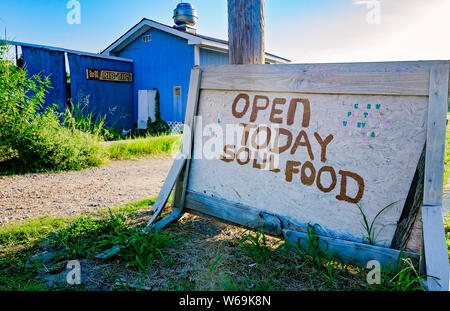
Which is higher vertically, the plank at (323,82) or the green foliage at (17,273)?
the plank at (323,82)

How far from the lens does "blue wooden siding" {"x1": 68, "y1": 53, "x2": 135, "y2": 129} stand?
460 inches

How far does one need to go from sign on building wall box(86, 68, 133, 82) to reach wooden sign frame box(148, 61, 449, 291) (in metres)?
10.7

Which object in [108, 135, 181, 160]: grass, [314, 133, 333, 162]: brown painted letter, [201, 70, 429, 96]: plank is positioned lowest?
[108, 135, 181, 160]: grass

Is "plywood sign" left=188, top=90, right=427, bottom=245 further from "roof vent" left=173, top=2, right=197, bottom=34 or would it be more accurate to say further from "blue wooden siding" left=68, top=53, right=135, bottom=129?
"roof vent" left=173, top=2, right=197, bottom=34

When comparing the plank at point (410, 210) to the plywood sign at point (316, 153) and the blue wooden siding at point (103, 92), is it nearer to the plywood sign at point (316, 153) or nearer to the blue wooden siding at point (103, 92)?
the plywood sign at point (316, 153)

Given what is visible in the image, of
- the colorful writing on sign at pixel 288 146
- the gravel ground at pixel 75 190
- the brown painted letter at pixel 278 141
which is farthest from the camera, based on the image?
the gravel ground at pixel 75 190

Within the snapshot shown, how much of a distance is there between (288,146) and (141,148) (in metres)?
5.53

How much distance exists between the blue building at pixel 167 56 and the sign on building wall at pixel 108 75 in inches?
16.4

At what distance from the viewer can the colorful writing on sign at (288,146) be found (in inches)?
90.8

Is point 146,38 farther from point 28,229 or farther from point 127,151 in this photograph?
point 28,229

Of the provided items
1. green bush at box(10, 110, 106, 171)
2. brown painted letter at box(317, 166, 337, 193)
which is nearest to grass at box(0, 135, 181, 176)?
green bush at box(10, 110, 106, 171)

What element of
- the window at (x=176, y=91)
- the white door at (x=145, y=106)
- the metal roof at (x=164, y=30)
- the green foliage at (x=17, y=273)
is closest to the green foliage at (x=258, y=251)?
the green foliage at (x=17, y=273)

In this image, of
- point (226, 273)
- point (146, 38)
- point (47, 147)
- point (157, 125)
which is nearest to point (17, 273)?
point (226, 273)
